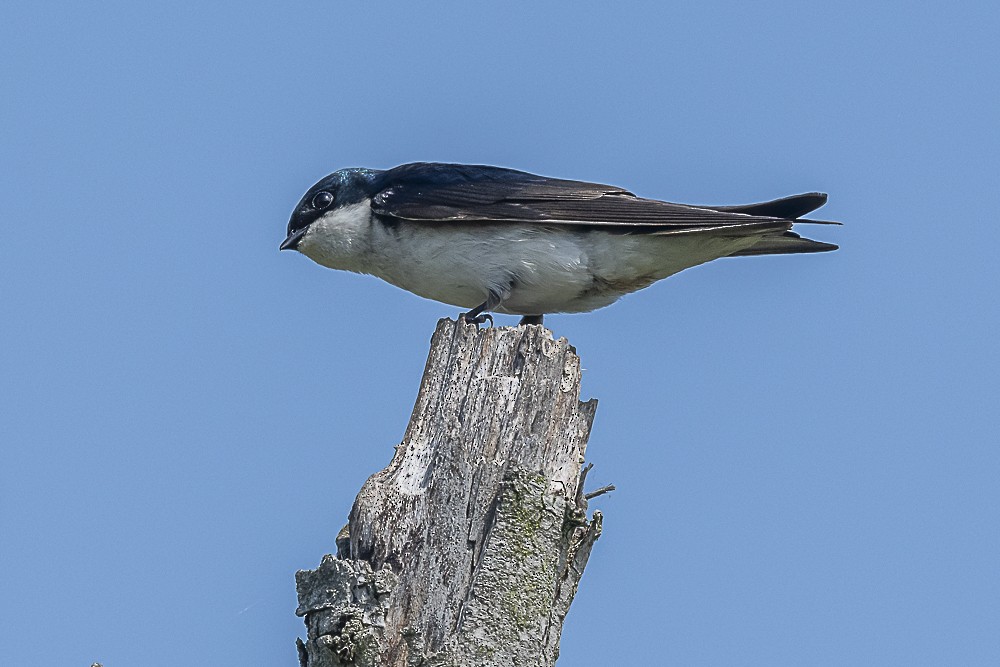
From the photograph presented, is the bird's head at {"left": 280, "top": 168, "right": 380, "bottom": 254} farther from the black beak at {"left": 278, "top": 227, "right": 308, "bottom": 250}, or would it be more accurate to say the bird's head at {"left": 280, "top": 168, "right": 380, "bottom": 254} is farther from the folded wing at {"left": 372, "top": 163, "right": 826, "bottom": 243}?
the folded wing at {"left": 372, "top": 163, "right": 826, "bottom": 243}

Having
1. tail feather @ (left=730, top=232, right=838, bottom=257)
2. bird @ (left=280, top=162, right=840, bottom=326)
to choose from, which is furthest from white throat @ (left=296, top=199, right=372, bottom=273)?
tail feather @ (left=730, top=232, right=838, bottom=257)

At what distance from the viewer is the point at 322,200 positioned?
8.34m

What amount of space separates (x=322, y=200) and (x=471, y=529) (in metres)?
4.18

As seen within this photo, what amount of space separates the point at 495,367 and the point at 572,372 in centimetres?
33

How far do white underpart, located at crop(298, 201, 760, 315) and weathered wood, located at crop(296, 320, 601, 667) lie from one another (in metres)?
2.19

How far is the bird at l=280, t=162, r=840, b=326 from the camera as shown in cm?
743

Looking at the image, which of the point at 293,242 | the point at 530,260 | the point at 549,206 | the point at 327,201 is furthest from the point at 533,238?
the point at 293,242

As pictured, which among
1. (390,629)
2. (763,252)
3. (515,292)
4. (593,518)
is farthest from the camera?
(763,252)

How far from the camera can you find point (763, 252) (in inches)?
322

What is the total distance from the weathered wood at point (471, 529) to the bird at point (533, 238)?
2191mm

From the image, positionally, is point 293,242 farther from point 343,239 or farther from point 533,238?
point 533,238

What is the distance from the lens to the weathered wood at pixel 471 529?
445 cm

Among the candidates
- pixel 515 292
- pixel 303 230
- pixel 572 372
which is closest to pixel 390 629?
pixel 572 372

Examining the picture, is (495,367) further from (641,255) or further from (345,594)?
(641,255)
